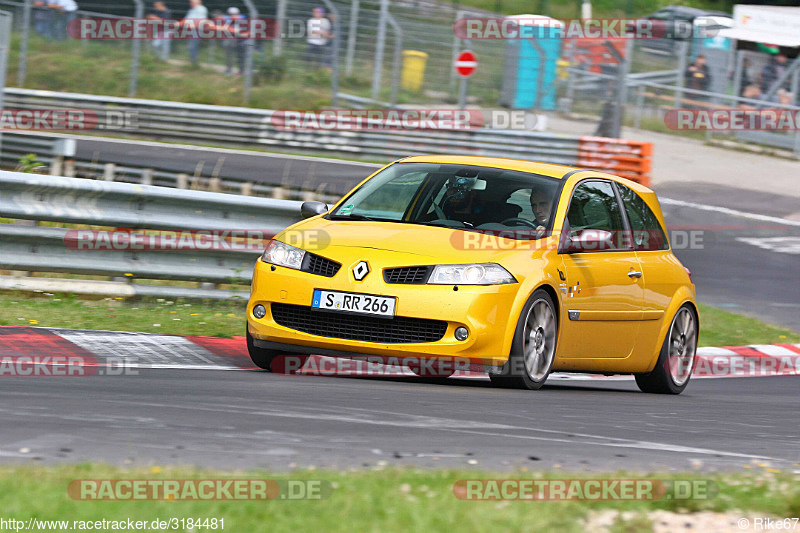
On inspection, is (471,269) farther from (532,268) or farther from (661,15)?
(661,15)

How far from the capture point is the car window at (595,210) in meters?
8.27

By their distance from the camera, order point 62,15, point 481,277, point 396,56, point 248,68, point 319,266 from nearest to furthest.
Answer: point 481,277
point 319,266
point 62,15
point 396,56
point 248,68

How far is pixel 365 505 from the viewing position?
3900mm

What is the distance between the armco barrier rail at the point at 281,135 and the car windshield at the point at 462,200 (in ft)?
47.6

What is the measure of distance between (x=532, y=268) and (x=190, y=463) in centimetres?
346

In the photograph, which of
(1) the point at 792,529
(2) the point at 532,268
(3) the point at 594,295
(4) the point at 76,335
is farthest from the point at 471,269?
(1) the point at 792,529

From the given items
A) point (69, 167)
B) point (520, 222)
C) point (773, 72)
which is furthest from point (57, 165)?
point (773, 72)

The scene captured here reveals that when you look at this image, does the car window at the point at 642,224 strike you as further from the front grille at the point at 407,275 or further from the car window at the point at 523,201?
the front grille at the point at 407,275

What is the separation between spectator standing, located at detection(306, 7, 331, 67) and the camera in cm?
2488

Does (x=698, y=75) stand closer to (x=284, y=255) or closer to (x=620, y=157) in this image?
(x=620, y=157)

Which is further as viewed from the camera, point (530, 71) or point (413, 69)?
point (413, 69)

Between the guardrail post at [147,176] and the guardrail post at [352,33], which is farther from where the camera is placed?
the guardrail post at [352,33]

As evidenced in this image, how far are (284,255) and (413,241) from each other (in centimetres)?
81

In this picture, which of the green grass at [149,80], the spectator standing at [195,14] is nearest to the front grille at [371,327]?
the green grass at [149,80]
